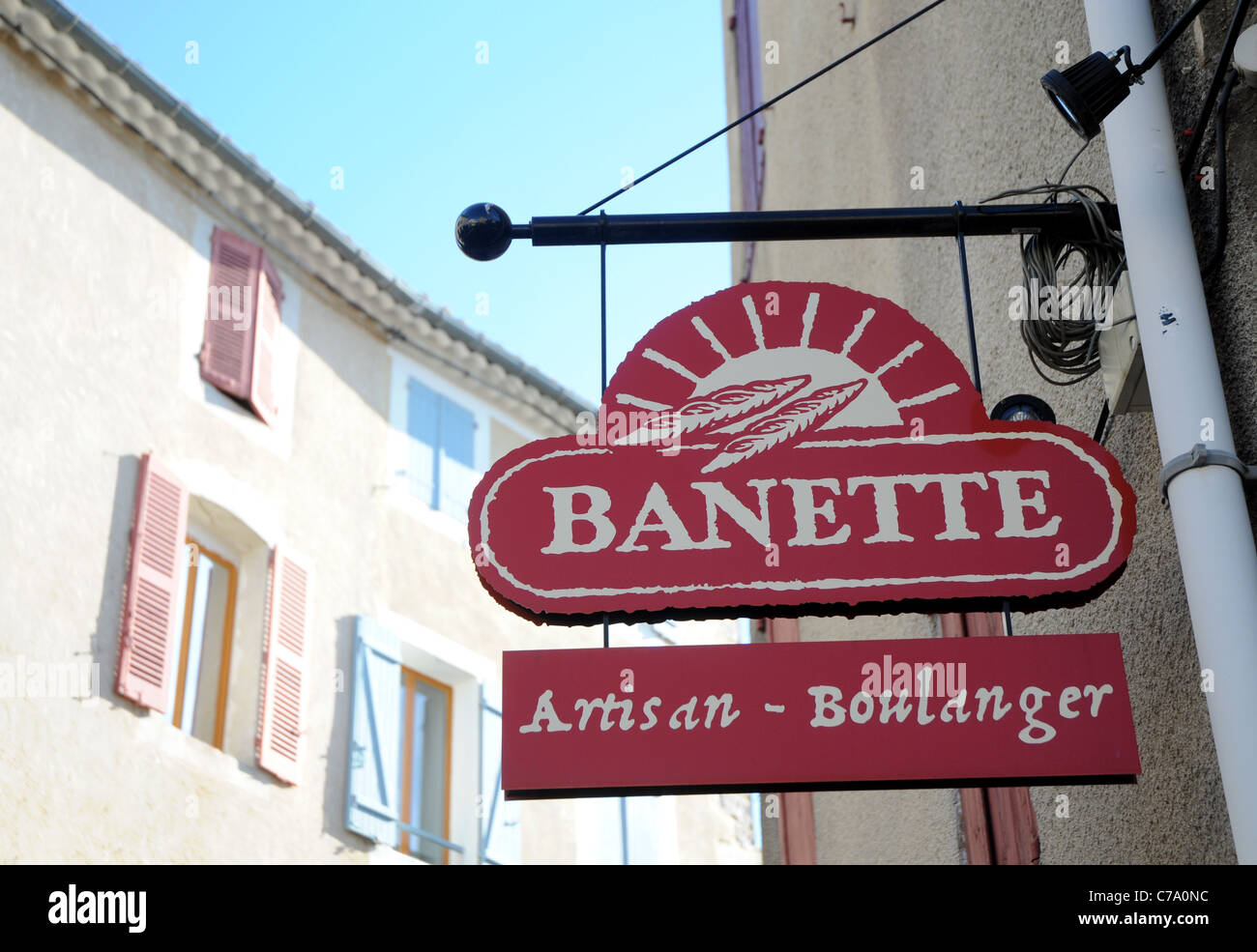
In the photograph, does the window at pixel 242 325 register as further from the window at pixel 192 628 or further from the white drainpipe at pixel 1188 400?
the white drainpipe at pixel 1188 400

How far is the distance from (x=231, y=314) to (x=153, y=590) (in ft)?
8.24

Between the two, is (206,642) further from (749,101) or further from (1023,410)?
(1023,410)

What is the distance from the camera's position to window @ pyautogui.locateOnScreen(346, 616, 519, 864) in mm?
11750

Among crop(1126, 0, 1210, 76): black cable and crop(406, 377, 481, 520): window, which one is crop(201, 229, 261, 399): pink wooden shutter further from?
crop(1126, 0, 1210, 76): black cable

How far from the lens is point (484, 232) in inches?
152

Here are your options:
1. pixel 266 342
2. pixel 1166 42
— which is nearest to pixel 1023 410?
pixel 1166 42

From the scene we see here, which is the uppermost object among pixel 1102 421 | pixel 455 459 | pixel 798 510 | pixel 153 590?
pixel 455 459

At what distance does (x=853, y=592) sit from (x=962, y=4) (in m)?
2.93

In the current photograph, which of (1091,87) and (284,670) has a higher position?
(284,670)

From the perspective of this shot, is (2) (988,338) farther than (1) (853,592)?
Yes

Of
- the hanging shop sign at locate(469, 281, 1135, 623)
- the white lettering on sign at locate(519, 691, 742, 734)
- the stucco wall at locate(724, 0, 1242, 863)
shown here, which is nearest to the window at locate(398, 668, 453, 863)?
the stucco wall at locate(724, 0, 1242, 863)

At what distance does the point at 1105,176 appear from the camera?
13.3 ft
